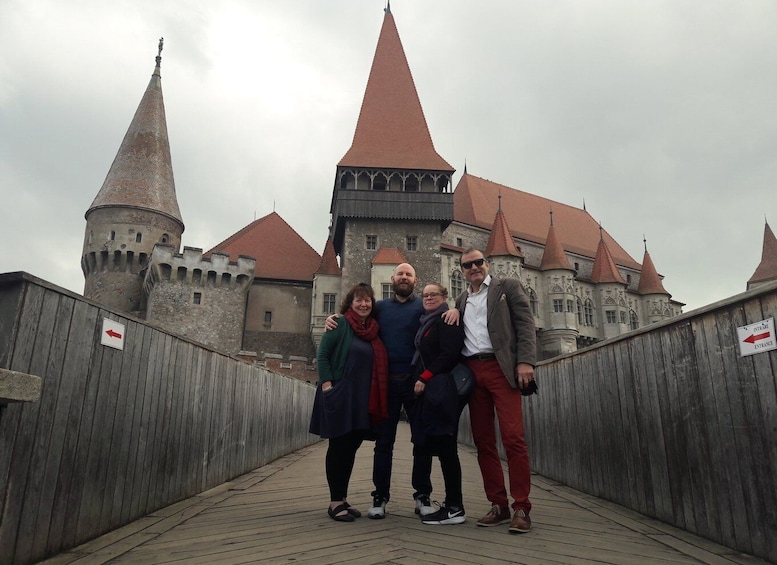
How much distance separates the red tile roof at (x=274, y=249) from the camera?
32.0 meters

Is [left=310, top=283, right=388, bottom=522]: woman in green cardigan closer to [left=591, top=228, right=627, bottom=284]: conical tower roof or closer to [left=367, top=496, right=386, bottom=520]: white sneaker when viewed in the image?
[left=367, top=496, right=386, bottom=520]: white sneaker

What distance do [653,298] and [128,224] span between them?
3609cm

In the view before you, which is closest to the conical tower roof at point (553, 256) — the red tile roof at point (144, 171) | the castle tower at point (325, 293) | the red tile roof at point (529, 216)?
the red tile roof at point (529, 216)

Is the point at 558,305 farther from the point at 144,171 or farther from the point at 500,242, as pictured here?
the point at 144,171

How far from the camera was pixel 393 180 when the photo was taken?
31.2 m

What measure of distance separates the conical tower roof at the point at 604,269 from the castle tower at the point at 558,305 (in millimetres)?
3088

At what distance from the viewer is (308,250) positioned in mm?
34438

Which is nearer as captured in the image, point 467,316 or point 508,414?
point 508,414

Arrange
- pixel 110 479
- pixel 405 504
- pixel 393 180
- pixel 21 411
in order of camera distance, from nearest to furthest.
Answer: pixel 21 411 < pixel 110 479 < pixel 405 504 < pixel 393 180

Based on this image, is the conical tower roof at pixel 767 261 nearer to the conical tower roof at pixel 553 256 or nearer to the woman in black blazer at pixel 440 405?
the conical tower roof at pixel 553 256

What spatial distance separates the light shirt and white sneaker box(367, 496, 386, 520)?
1.16 meters

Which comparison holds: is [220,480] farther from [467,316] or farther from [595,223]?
[595,223]

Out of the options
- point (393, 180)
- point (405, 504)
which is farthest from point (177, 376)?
point (393, 180)

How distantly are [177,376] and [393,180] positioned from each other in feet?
Result: 90.6
